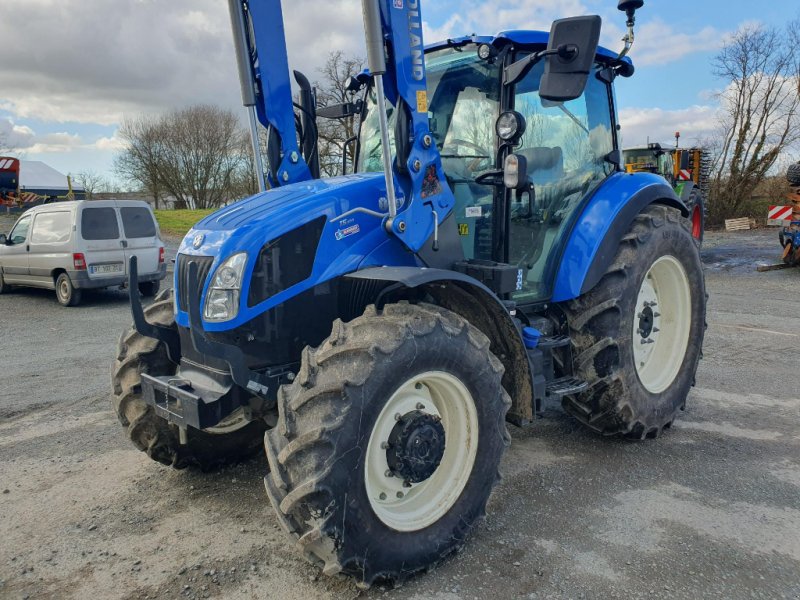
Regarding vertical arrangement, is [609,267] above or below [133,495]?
above

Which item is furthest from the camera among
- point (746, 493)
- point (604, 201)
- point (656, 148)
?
point (656, 148)

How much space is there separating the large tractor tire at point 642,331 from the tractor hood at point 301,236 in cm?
130

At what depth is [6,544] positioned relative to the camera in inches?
122

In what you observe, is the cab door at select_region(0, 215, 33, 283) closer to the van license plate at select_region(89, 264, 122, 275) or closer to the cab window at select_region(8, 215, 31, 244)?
the cab window at select_region(8, 215, 31, 244)

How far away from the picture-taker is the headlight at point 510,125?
334 centimetres

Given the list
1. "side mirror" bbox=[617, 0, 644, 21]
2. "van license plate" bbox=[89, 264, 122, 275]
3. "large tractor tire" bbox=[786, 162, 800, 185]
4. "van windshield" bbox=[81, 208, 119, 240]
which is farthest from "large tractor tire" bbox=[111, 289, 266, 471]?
"large tractor tire" bbox=[786, 162, 800, 185]

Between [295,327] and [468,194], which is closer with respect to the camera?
[295,327]

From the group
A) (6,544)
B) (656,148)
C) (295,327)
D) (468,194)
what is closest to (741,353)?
A: (468,194)

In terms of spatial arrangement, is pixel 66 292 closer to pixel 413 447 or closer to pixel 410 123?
pixel 410 123

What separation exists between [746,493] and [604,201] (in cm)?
189

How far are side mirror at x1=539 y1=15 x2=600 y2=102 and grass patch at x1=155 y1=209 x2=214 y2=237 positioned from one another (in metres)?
22.1

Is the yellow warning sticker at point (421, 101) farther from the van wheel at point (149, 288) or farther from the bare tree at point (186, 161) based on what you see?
the bare tree at point (186, 161)

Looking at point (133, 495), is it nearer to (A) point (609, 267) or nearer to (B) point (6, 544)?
(B) point (6, 544)

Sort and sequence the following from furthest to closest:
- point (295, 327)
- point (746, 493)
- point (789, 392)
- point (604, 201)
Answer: point (789, 392)
point (604, 201)
point (746, 493)
point (295, 327)
